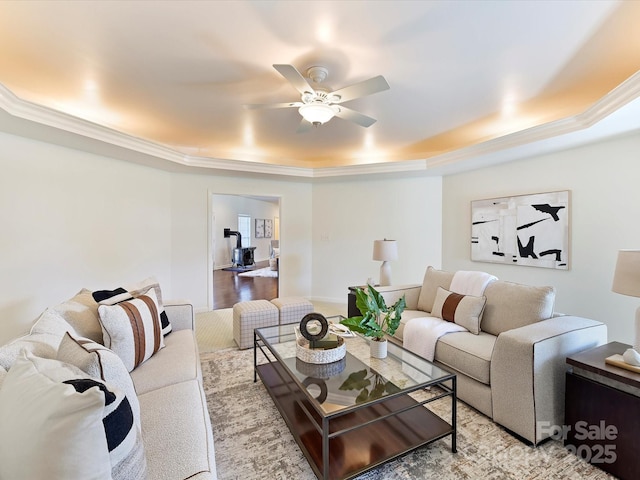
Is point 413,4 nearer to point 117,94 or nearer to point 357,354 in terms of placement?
point 357,354

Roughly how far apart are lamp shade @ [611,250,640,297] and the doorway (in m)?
4.44

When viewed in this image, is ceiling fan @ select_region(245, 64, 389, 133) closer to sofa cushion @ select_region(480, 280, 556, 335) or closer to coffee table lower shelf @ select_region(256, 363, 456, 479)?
sofa cushion @ select_region(480, 280, 556, 335)

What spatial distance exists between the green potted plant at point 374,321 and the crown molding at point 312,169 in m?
2.20

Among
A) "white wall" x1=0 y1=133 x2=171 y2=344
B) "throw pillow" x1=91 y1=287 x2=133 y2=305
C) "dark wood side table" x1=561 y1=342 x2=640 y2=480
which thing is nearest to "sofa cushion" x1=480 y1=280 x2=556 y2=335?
"dark wood side table" x1=561 y1=342 x2=640 y2=480

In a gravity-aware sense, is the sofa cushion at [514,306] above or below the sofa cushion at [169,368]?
above

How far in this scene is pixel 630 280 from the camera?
1.65 metres

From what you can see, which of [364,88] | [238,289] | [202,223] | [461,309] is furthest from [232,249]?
[364,88]

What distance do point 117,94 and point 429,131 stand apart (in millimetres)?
3456

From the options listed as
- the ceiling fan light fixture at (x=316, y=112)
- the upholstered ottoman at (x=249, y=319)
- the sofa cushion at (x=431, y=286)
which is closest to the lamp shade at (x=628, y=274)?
the sofa cushion at (x=431, y=286)

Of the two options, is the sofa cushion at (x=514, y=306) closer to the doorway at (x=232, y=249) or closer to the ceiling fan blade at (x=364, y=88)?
the ceiling fan blade at (x=364, y=88)

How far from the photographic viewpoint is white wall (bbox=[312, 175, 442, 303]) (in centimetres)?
482

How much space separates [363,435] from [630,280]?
1.78 metres

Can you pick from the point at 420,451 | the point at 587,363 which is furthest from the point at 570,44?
the point at 420,451

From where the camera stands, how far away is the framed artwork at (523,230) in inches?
126
